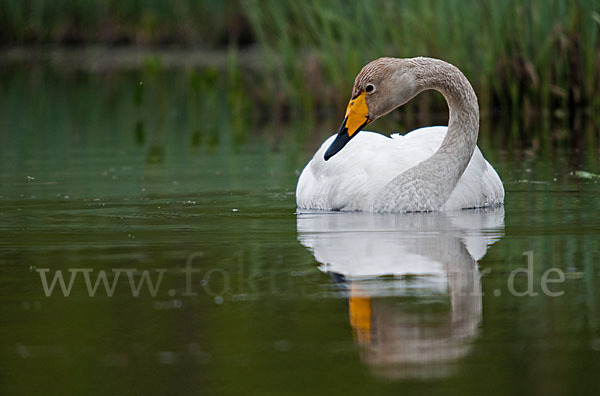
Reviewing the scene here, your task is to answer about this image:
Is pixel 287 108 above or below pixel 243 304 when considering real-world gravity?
above

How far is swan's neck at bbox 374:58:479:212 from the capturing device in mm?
7500

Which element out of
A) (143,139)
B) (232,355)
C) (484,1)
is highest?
(484,1)

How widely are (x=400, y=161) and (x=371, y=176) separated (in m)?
0.30

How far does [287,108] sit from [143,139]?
3.22m

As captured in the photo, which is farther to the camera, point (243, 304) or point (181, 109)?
point (181, 109)

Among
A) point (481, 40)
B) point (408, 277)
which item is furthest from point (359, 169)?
point (481, 40)

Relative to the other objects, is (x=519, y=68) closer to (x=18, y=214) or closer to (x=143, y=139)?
(x=143, y=139)

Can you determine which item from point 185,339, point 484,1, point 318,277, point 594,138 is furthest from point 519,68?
point 185,339

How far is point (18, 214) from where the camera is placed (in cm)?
781

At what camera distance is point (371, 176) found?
7.76 metres

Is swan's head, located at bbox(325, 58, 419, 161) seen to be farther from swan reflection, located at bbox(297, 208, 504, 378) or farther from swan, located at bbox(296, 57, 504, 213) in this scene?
swan reflection, located at bbox(297, 208, 504, 378)

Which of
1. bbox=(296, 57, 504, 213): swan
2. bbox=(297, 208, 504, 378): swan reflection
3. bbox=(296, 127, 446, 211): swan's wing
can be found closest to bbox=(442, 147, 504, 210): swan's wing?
bbox=(296, 57, 504, 213): swan

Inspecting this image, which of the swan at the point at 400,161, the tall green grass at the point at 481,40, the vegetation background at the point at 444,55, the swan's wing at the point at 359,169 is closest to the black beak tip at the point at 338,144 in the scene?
the swan at the point at 400,161

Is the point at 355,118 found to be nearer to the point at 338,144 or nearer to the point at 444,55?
the point at 338,144
